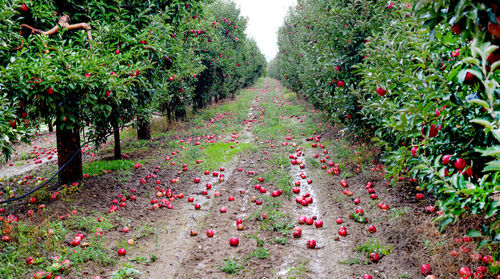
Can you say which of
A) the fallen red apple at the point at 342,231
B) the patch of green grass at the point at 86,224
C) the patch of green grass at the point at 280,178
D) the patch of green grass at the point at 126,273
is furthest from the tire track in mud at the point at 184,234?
the fallen red apple at the point at 342,231

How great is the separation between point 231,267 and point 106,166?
16.5 feet

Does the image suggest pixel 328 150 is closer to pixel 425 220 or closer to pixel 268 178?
pixel 268 178

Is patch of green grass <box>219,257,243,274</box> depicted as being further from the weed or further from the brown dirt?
the weed

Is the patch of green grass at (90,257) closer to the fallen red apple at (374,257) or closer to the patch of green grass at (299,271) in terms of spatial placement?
the patch of green grass at (299,271)

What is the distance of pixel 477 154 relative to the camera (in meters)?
2.48

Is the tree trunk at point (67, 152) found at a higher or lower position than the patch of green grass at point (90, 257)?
higher

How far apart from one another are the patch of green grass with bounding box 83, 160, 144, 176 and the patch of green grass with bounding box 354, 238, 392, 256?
5.66 metres

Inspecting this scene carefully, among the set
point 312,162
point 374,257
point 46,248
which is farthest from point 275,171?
point 46,248

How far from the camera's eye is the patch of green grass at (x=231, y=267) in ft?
11.1

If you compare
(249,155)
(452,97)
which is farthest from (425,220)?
(249,155)

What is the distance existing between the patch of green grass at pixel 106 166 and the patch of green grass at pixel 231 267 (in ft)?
14.7

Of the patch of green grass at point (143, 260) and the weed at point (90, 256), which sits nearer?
the weed at point (90, 256)

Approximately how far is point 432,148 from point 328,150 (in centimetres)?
515

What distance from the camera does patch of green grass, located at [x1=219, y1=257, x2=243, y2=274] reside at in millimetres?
3392
